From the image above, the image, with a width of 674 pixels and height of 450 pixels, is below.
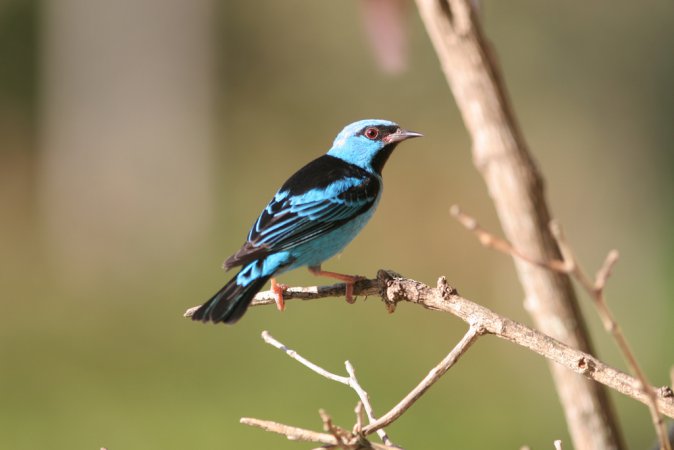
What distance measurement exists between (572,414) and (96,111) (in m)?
16.6

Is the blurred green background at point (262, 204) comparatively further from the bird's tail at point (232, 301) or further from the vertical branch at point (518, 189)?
the bird's tail at point (232, 301)

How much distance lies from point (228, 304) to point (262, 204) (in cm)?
1034

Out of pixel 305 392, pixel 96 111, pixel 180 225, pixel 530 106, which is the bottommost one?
pixel 305 392

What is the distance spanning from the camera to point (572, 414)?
11.0ft

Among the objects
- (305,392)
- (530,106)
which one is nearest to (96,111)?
(530,106)

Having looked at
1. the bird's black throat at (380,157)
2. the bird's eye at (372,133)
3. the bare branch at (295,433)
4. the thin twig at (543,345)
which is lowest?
the bare branch at (295,433)

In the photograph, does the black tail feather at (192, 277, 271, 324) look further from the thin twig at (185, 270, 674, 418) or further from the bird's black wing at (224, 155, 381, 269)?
the thin twig at (185, 270, 674, 418)

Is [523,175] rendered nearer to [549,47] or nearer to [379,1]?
[379,1]

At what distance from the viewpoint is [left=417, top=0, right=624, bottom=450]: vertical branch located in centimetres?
324

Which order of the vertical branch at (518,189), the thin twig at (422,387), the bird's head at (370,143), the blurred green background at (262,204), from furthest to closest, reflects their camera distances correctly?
the blurred green background at (262,204)
the bird's head at (370,143)
the vertical branch at (518,189)
the thin twig at (422,387)

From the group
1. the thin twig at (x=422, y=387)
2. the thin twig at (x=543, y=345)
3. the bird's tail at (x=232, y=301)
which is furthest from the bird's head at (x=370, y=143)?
the thin twig at (x=422, y=387)

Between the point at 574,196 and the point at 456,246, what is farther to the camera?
the point at 574,196

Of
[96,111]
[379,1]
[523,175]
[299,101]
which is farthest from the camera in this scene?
[96,111]

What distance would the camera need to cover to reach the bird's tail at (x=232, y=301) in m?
2.97
